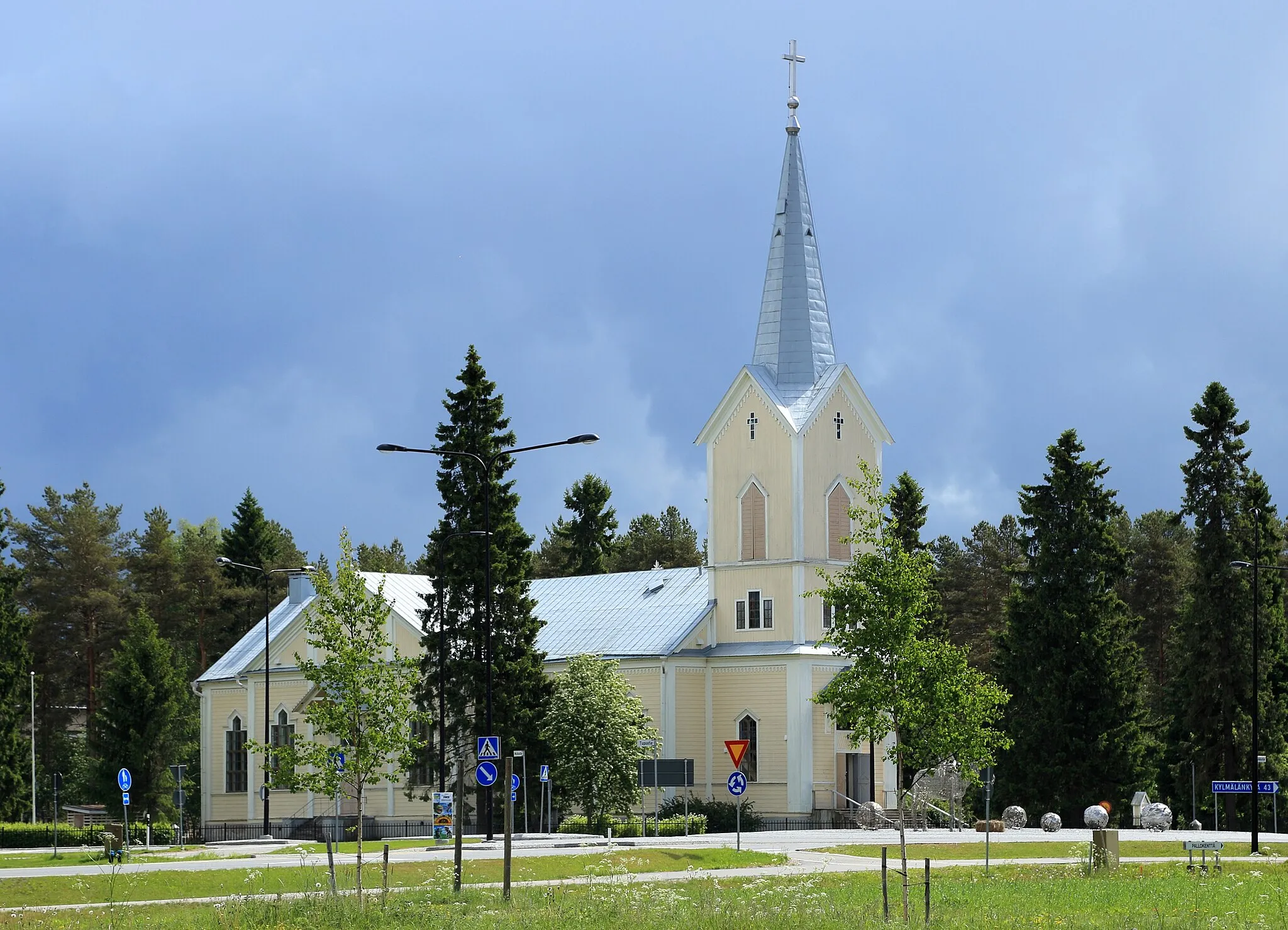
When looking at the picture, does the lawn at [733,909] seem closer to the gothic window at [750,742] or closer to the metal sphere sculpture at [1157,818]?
the metal sphere sculpture at [1157,818]

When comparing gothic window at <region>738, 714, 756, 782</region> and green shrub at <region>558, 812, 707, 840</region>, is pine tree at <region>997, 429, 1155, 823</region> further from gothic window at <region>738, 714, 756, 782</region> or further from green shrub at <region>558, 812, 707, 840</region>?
green shrub at <region>558, 812, 707, 840</region>

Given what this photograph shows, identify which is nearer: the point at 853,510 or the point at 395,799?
the point at 853,510

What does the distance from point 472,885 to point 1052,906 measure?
40.0ft

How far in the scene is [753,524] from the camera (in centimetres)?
6869

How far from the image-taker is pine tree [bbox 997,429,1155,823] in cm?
6775

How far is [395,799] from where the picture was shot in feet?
234

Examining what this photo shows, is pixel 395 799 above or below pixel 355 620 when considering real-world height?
below

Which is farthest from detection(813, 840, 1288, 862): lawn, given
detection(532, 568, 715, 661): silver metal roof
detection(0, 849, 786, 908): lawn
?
detection(532, 568, 715, 661): silver metal roof

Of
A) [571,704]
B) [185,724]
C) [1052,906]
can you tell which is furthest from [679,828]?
[185,724]

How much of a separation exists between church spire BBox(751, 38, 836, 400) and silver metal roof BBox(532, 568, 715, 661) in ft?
33.0

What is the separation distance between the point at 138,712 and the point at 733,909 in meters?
56.9

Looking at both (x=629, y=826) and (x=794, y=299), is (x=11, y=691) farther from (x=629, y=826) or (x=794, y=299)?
(x=794, y=299)

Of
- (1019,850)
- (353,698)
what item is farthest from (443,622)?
(353,698)

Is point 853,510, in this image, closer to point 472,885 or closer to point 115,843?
point 472,885
